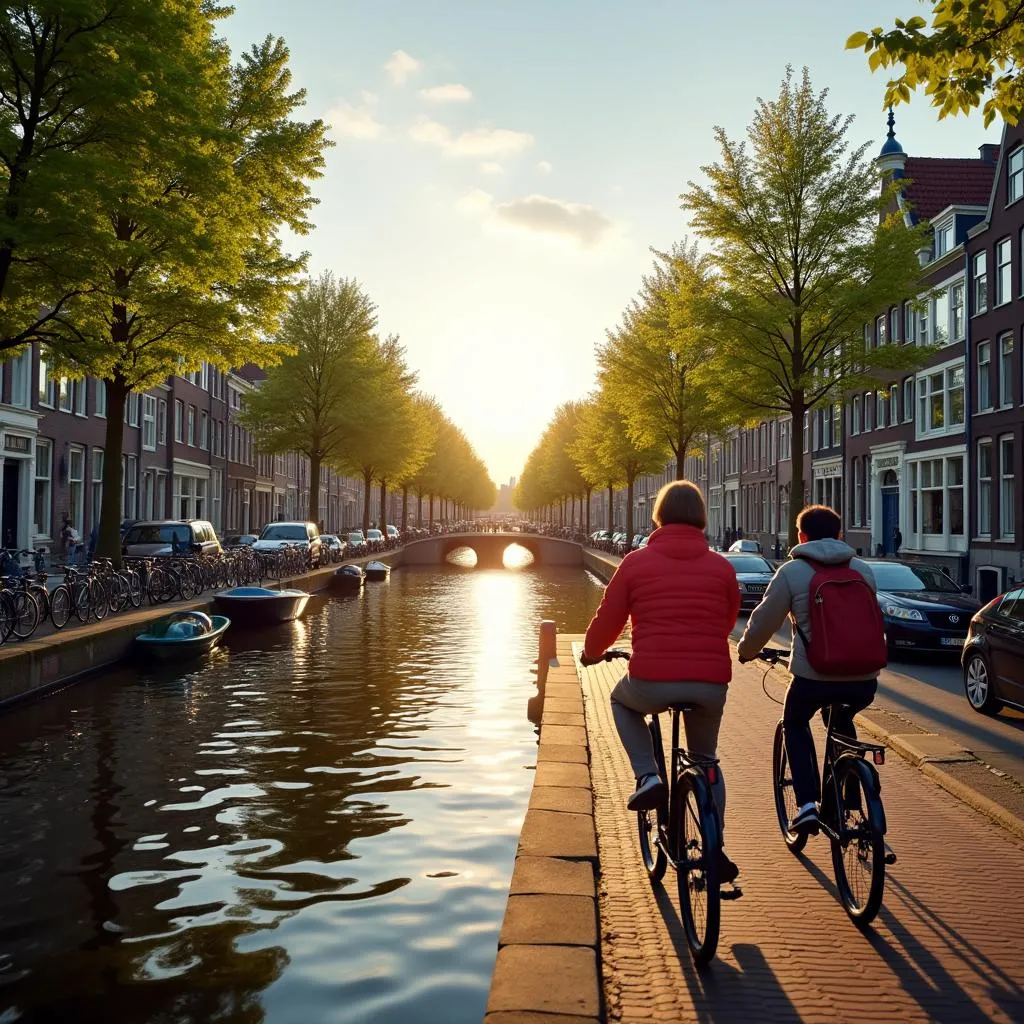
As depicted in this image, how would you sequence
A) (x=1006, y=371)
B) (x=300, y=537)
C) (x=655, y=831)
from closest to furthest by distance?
(x=655, y=831)
(x=1006, y=371)
(x=300, y=537)

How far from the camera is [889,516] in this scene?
1658 inches

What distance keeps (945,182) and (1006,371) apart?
1386cm

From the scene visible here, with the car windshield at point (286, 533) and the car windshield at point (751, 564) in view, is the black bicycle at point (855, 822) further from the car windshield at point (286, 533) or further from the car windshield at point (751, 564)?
the car windshield at point (286, 533)

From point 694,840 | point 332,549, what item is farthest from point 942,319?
point 694,840

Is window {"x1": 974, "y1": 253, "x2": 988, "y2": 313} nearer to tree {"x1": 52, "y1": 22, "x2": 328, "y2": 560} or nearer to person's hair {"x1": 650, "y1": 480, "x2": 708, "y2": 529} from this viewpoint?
tree {"x1": 52, "y1": 22, "x2": 328, "y2": 560}

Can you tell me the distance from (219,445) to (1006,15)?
56.1 metres

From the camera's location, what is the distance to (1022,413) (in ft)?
96.3

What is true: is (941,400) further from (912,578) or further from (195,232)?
(195,232)

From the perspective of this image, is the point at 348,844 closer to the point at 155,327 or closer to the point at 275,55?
the point at 155,327

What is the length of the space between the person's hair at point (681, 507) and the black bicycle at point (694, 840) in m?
0.81

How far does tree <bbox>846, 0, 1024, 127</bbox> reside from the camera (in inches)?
291

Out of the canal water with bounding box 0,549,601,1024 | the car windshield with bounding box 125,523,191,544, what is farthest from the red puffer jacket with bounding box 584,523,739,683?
the car windshield with bounding box 125,523,191,544

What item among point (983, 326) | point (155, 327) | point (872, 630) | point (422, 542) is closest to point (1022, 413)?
point (983, 326)

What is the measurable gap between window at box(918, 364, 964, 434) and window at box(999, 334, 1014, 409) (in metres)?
2.98
